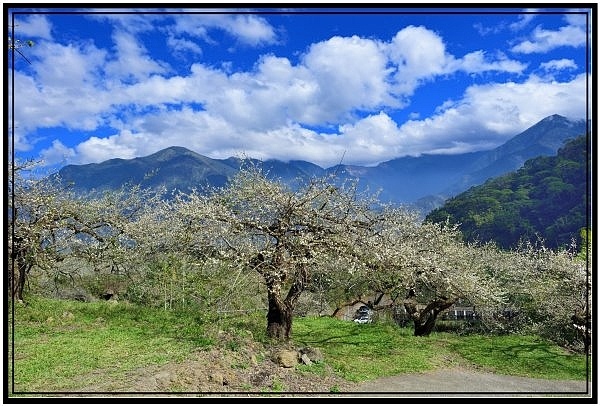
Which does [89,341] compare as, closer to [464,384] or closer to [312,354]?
[312,354]

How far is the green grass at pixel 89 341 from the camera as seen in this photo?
683 cm

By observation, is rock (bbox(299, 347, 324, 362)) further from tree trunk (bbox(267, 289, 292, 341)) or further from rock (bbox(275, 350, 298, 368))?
tree trunk (bbox(267, 289, 292, 341))

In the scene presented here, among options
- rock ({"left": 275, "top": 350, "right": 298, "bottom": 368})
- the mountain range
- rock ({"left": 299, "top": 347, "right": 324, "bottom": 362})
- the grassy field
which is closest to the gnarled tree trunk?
the grassy field

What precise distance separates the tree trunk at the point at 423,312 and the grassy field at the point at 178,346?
1.14 metres

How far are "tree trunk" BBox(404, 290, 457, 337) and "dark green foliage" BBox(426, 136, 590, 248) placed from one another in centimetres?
2891

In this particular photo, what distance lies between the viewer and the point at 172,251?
1034 centimetres

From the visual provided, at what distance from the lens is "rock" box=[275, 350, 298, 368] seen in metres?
8.09

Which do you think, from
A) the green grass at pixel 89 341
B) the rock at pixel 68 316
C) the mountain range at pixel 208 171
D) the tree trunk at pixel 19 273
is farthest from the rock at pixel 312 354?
the tree trunk at pixel 19 273

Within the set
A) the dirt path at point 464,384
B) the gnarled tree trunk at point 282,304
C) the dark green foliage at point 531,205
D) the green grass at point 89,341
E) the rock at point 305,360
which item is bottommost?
the dirt path at point 464,384

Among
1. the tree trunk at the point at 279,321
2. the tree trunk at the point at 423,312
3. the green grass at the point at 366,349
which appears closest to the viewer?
the green grass at the point at 366,349

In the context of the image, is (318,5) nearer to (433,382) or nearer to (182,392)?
(182,392)

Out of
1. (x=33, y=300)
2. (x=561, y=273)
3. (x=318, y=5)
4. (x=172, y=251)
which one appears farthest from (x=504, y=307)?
(x=33, y=300)

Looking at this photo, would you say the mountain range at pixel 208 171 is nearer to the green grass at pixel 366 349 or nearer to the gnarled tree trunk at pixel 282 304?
the gnarled tree trunk at pixel 282 304

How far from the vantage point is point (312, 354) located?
8609mm
